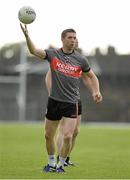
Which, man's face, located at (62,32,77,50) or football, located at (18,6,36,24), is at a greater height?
football, located at (18,6,36,24)

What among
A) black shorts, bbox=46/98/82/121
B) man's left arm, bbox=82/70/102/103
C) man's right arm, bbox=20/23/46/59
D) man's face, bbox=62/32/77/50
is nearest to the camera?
man's right arm, bbox=20/23/46/59

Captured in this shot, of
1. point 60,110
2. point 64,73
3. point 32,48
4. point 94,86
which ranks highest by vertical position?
point 32,48

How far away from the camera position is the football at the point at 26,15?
13.0 metres

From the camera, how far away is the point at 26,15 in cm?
1303

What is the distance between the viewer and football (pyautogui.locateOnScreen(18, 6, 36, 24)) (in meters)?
13.0

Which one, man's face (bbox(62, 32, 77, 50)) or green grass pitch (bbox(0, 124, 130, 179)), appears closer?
green grass pitch (bbox(0, 124, 130, 179))

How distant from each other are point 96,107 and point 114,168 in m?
41.9

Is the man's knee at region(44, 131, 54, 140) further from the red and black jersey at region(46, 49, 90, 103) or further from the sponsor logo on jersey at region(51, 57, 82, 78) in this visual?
the sponsor logo on jersey at region(51, 57, 82, 78)

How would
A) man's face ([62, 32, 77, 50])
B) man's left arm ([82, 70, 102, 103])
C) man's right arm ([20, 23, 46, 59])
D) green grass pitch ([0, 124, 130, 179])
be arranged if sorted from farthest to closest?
man's left arm ([82, 70, 102, 103])
man's face ([62, 32, 77, 50])
green grass pitch ([0, 124, 130, 179])
man's right arm ([20, 23, 46, 59])

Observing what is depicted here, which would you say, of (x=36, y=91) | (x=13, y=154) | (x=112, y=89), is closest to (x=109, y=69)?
(x=112, y=89)

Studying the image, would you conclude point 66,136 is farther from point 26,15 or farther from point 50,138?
point 26,15

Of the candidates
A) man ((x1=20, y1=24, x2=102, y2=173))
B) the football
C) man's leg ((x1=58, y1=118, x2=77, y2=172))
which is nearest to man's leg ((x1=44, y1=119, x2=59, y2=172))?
man ((x1=20, y1=24, x2=102, y2=173))

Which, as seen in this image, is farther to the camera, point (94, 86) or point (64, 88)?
point (94, 86)

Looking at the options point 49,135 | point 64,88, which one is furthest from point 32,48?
point 49,135
